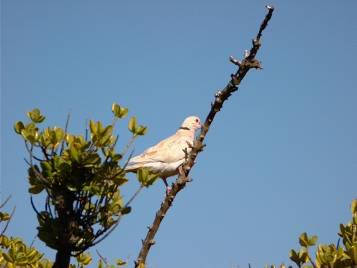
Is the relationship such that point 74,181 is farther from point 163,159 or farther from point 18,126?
point 163,159

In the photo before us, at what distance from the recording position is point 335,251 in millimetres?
4219

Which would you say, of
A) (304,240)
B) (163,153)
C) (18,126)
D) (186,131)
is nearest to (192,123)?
(186,131)

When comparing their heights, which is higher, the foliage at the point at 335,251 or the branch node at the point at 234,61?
the branch node at the point at 234,61

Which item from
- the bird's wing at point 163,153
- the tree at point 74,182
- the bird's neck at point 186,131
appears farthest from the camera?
the bird's neck at point 186,131

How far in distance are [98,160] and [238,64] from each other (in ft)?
5.46

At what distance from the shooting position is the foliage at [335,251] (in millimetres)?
4176

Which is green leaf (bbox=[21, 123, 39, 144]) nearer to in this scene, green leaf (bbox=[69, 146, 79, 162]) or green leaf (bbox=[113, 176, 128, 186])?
green leaf (bbox=[69, 146, 79, 162])

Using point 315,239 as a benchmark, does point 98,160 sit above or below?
above

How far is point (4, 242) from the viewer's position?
5934 millimetres

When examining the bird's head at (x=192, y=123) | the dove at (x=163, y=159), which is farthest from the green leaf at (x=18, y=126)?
the bird's head at (x=192, y=123)

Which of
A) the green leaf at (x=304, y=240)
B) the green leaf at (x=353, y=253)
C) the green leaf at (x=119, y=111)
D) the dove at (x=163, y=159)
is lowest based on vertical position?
the green leaf at (x=353, y=253)

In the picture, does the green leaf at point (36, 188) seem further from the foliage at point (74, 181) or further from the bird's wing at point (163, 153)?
the bird's wing at point (163, 153)

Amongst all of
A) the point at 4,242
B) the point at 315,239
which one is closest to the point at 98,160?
the point at 315,239

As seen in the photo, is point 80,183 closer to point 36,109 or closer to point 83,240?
point 83,240
